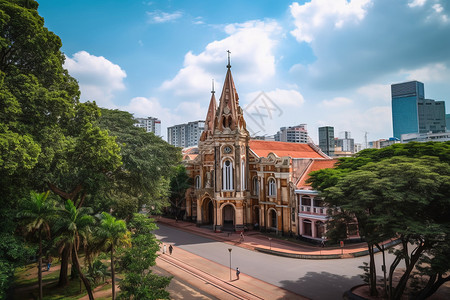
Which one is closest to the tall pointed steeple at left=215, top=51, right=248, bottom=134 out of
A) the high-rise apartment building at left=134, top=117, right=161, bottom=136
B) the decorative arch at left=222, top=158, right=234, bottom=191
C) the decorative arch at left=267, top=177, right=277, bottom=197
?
the decorative arch at left=222, top=158, right=234, bottom=191

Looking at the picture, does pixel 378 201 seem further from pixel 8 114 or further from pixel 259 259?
pixel 8 114

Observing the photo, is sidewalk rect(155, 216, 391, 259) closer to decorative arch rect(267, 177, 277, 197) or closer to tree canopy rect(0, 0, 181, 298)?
decorative arch rect(267, 177, 277, 197)

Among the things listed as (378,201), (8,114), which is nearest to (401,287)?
(378,201)

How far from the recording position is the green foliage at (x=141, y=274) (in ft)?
47.6

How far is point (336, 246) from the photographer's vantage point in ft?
93.2

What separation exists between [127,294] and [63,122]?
373 inches

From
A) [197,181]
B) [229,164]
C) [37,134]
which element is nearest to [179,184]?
[197,181]

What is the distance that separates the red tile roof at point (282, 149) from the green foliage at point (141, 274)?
19.6 m

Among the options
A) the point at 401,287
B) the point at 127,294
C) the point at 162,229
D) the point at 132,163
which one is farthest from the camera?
the point at 162,229

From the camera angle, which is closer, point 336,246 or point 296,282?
point 296,282

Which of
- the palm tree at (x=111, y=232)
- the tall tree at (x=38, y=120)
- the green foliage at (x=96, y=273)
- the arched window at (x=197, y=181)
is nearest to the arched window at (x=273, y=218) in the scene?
the arched window at (x=197, y=181)

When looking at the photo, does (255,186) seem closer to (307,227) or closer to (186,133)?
(307,227)

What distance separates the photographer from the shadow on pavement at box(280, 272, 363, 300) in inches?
709

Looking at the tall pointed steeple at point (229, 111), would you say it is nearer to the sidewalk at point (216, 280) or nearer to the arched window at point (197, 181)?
the arched window at point (197, 181)
